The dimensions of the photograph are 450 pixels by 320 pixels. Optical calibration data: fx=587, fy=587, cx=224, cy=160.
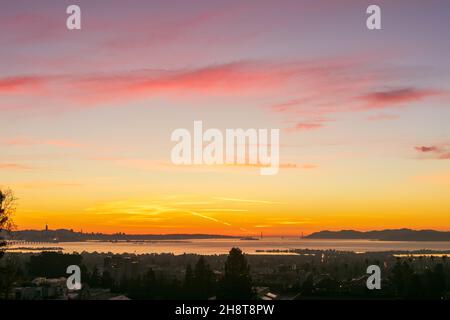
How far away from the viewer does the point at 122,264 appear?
135m

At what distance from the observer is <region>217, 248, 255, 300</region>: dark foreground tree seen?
49691 millimetres

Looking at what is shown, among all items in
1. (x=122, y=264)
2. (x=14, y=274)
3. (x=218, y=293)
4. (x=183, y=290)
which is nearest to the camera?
(x=14, y=274)

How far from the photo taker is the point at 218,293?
52.9m

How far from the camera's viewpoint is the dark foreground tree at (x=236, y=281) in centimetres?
4969

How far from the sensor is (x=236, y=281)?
52.2 metres
